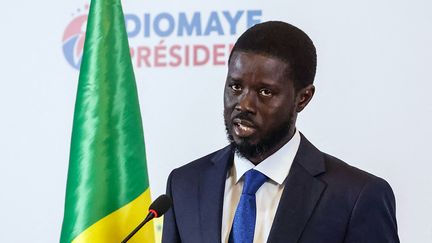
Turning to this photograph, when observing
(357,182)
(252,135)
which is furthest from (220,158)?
(357,182)

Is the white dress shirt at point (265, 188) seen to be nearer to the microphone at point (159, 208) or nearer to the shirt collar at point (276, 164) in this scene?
the shirt collar at point (276, 164)

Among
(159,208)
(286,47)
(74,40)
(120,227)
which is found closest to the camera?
(159,208)

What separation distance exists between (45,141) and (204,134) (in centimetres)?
62

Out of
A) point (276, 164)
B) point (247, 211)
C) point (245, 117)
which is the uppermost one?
point (245, 117)

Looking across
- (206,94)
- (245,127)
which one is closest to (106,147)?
(245,127)

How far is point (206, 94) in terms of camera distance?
127 inches

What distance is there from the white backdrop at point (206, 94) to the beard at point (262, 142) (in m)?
1.05

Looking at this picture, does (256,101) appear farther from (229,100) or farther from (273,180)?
(273,180)

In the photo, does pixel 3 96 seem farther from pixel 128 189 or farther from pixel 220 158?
Answer: pixel 220 158

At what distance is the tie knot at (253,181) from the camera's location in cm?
206

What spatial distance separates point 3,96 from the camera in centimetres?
341

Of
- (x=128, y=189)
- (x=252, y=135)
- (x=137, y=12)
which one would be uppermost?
(x=137, y=12)

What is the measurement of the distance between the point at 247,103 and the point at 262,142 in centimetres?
11

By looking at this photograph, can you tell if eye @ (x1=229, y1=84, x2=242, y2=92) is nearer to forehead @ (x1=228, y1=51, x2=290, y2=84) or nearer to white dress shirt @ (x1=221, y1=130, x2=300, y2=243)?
forehead @ (x1=228, y1=51, x2=290, y2=84)
